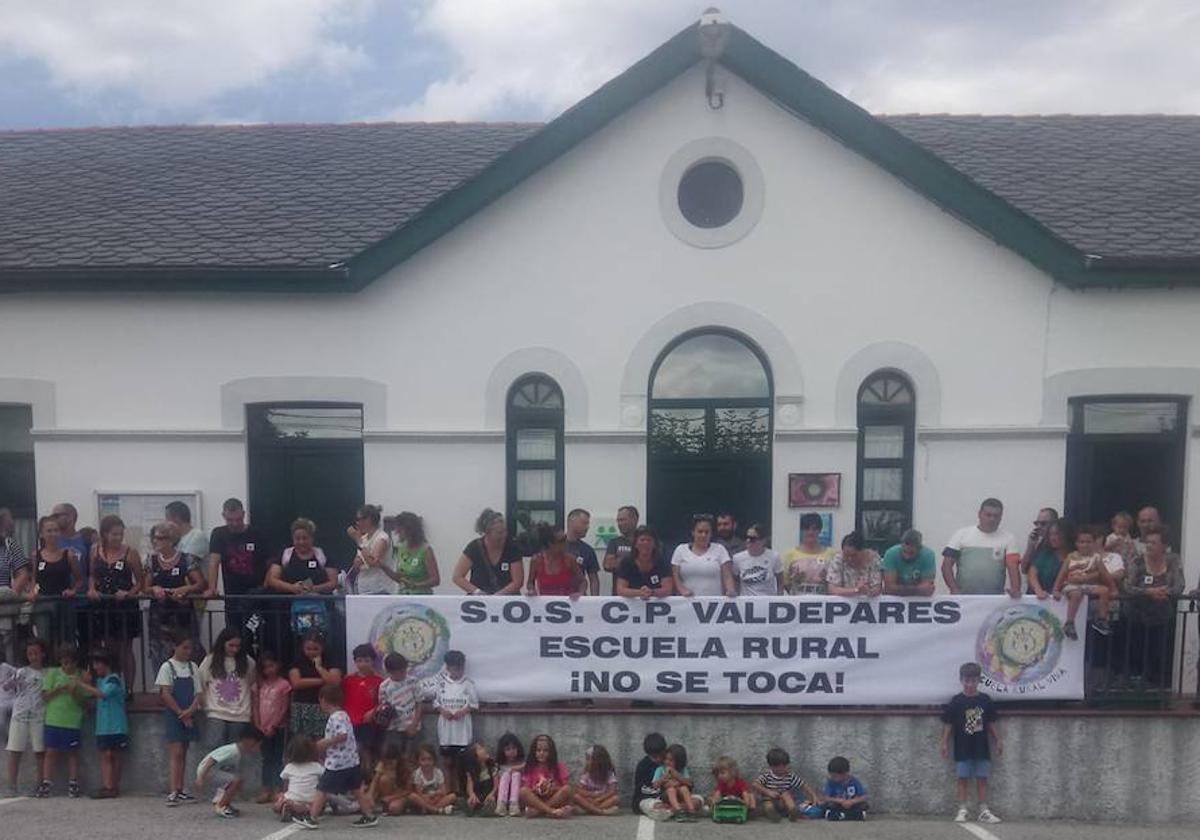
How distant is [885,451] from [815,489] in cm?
74

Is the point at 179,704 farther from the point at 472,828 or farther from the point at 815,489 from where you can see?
the point at 815,489

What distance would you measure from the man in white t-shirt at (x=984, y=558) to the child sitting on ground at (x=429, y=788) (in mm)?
4210

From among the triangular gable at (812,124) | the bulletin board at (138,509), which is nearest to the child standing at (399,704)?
the bulletin board at (138,509)

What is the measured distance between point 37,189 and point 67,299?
264cm

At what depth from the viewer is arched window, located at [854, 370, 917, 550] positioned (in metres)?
8.59

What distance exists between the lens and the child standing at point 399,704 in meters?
7.12

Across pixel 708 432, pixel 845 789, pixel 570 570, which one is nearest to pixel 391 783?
pixel 570 570

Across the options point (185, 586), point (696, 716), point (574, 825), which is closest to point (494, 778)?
point (574, 825)

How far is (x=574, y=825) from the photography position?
676cm

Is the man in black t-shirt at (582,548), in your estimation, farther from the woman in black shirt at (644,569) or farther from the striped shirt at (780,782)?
the striped shirt at (780,782)

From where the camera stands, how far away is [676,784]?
6.98m

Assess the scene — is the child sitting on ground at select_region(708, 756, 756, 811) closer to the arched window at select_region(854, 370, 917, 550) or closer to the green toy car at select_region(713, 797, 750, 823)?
the green toy car at select_region(713, 797, 750, 823)

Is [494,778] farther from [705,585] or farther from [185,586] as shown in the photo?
[185,586]

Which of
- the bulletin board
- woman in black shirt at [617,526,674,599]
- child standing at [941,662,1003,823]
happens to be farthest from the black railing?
woman in black shirt at [617,526,674,599]
